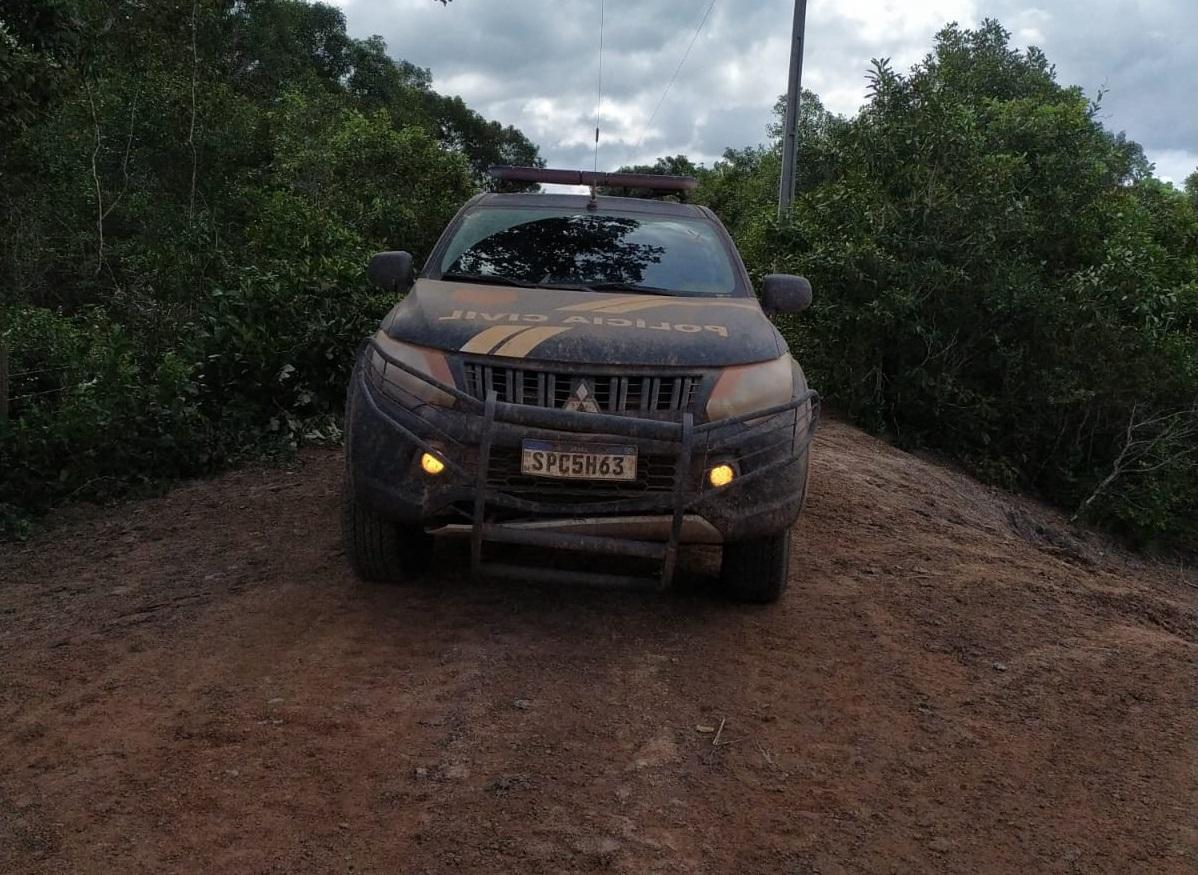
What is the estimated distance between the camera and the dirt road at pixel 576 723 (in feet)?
8.88

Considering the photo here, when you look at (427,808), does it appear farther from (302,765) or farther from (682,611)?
(682,611)

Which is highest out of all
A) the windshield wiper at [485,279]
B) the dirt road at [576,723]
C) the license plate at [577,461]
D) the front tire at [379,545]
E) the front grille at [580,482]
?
the windshield wiper at [485,279]

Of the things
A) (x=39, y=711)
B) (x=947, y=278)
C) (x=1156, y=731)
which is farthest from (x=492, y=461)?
(x=947, y=278)

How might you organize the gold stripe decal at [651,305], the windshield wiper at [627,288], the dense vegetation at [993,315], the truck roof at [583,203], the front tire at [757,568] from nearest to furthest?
the front tire at [757,568]
the gold stripe decal at [651,305]
the windshield wiper at [627,288]
the truck roof at [583,203]
the dense vegetation at [993,315]

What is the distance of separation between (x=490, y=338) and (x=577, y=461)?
65 centimetres

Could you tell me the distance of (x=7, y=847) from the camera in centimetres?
260

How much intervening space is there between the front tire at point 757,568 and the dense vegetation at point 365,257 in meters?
4.10

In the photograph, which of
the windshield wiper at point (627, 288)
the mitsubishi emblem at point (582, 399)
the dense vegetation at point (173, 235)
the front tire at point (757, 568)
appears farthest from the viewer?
the dense vegetation at point (173, 235)

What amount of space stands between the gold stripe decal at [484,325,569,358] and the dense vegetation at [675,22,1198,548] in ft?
22.8

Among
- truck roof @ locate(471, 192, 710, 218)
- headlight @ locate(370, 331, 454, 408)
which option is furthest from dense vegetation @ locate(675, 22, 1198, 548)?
headlight @ locate(370, 331, 454, 408)

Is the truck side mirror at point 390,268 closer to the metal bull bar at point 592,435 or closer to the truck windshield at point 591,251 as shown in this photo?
the truck windshield at point 591,251

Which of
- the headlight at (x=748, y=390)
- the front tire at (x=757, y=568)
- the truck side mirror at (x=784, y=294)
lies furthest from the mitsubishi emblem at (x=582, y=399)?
the truck side mirror at (x=784, y=294)

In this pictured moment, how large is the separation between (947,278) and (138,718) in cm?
914

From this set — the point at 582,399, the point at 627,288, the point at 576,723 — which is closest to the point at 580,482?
the point at 582,399
